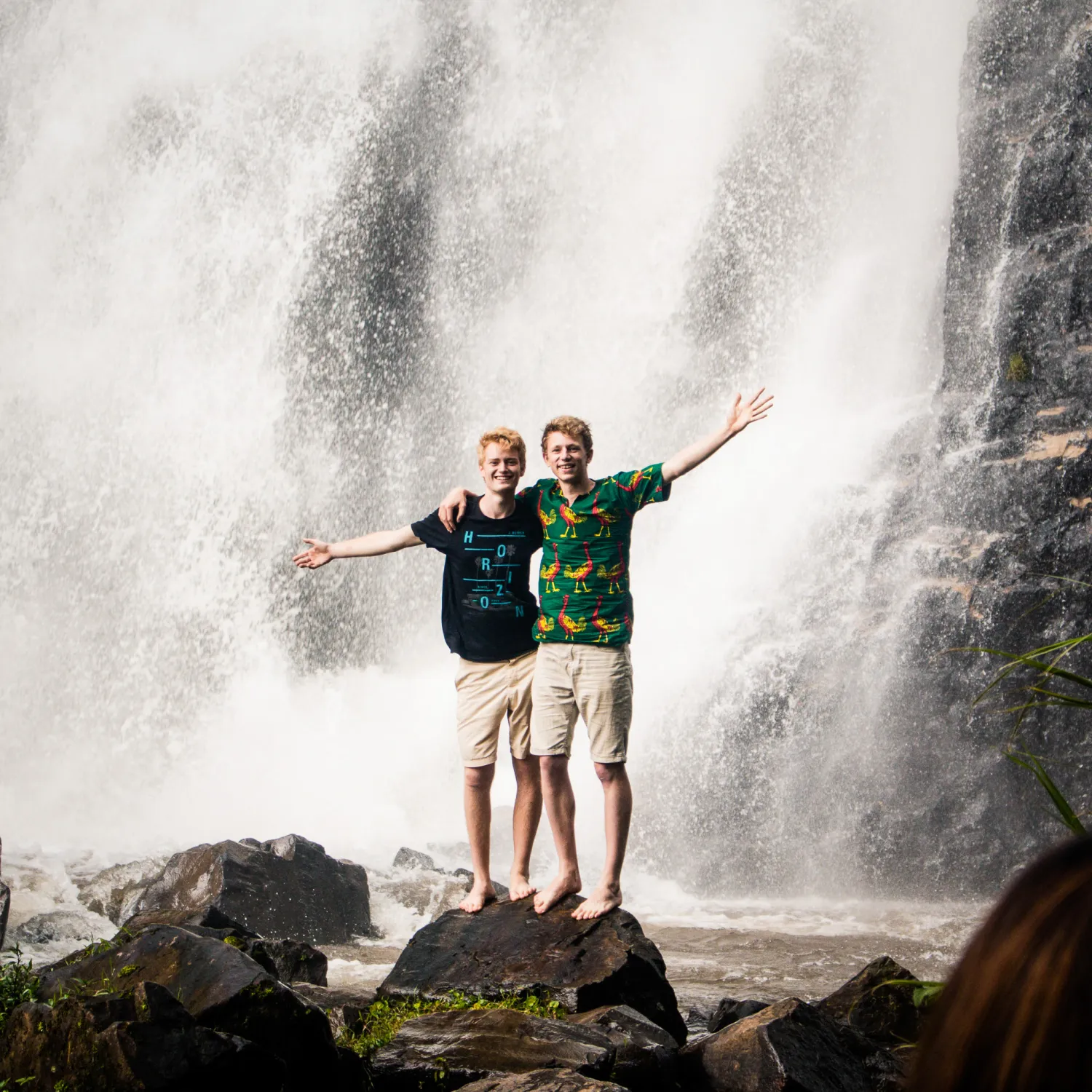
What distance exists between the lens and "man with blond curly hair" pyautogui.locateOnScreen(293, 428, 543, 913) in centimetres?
517

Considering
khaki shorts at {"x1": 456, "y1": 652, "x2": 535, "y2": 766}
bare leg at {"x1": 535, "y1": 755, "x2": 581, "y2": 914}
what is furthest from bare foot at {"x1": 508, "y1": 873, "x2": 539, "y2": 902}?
khaki shorts at {"x1": 456, "y1": 652, "x2": 535, "y2": 766}

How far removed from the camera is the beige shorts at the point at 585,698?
16.1 ft

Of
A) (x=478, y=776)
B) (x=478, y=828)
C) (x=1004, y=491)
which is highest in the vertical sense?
(x=1004, y=491)

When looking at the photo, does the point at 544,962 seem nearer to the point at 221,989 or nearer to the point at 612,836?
the point at 612,836

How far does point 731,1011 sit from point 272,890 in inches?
179

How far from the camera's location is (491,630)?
17.0ft

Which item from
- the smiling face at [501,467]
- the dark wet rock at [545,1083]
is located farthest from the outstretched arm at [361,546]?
the dark wet rock at [545,1083]

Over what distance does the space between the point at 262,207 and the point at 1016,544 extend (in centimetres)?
1489

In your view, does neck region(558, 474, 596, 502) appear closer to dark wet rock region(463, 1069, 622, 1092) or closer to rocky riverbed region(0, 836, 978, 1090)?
rocky riverbed region(0, 836, 978, 1090)

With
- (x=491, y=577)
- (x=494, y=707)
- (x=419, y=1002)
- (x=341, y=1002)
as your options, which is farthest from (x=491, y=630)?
(x=341, y=1002)

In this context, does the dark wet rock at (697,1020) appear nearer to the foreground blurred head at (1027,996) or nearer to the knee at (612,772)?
the knee at (612,772)

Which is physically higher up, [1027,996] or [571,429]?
[571,429]

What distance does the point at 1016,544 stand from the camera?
12.3m

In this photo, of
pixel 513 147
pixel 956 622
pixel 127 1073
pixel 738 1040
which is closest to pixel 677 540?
pixel 956 622
